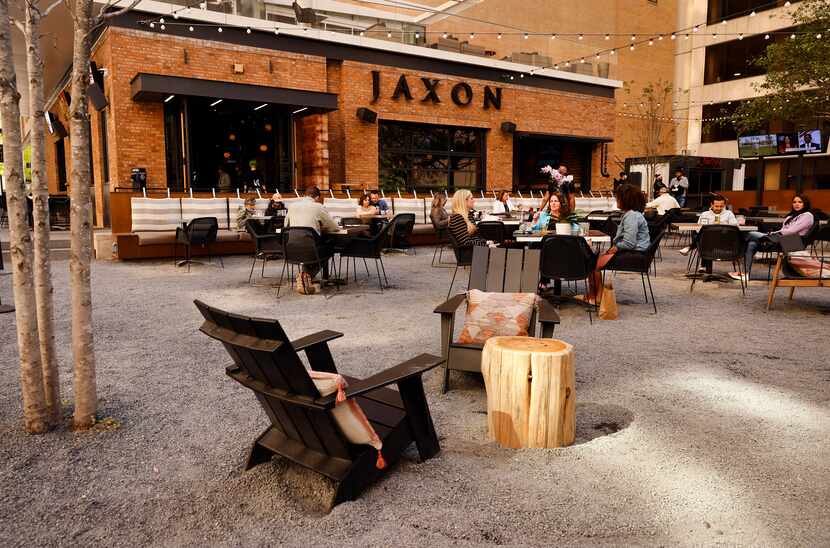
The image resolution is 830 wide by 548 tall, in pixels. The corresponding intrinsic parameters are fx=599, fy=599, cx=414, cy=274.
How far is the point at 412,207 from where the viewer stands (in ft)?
47.6

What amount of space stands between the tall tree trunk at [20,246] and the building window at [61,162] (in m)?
21.9

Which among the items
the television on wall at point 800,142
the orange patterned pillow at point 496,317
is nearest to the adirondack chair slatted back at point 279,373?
the orange patterned pillow at point 496,317

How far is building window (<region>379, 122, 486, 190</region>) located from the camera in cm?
1788

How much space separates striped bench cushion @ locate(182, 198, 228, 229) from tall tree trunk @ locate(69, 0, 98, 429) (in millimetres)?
8690

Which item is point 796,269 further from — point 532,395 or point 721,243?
point 532,395

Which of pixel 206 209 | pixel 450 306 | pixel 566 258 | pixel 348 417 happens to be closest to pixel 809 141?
pixel 566 258

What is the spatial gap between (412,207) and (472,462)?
11965 millimetres

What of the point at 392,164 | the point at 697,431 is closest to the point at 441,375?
the point at 697,431

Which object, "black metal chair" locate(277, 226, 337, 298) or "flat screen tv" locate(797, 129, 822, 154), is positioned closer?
"black metal chair" locate(277, 226, 337, 298)

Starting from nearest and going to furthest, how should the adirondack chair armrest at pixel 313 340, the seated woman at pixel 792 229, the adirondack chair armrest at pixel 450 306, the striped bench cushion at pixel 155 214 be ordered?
1. the adirondack chair armrest at pixel 313 340
2. the adirondack chair armrest at pixel 450 306
3. the seated woman at pixel 792 229
4. the striped bench cushion at pixel 155 214

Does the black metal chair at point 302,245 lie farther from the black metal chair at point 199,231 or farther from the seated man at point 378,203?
the seated man at point 378,203

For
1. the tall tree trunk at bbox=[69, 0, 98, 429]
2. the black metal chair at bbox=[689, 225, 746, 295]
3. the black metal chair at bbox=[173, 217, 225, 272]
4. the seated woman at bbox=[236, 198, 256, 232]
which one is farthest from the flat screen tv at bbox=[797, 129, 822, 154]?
the tall tree trunk at bbox=[69, 0, 98, 429]

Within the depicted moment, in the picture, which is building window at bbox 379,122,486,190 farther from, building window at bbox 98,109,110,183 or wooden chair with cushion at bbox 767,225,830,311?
wooden chair with cushion at bbox 767,225,830,311

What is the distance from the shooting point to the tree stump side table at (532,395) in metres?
2.88
